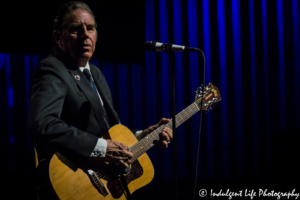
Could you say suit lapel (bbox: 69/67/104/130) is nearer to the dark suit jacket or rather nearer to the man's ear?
the dark suit jacket

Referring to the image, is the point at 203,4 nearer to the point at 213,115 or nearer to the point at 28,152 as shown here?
the point at 213,115

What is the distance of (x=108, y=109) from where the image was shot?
6.72 ft

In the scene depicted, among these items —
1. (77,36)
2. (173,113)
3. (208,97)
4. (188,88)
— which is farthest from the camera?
Answer: (188,88)

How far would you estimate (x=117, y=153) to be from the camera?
1.66 m

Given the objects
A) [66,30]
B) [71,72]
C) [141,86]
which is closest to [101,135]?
[71,72]

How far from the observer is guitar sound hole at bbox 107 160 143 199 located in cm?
170

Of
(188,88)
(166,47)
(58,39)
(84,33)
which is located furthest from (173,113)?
(188,88)

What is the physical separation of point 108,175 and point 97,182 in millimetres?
89

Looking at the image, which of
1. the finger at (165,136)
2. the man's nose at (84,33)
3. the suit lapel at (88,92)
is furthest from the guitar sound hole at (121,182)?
the man's nose at (84,33)

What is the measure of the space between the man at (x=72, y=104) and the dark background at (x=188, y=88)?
168 centimetres

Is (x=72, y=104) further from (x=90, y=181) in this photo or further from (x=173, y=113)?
(x=173, y=113)

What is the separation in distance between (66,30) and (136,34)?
1887mm

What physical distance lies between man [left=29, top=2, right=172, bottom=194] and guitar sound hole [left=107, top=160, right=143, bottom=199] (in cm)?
12

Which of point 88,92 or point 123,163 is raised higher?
point 88,92
